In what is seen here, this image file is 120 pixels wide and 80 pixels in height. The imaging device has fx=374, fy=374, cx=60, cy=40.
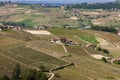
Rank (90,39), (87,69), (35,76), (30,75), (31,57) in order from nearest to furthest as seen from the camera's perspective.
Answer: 1. (30,75)
2. (35,76)
3. (87,69)
4. (31,57)
5. (90,39)

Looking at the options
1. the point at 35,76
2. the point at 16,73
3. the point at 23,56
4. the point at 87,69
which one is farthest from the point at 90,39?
the point at 35,76

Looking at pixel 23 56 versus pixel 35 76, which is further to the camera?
pixel 23 56

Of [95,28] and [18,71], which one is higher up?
[18,71]

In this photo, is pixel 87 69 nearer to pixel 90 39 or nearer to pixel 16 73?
pixel 16 73

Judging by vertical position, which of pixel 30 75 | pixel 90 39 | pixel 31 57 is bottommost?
pixel 90 39

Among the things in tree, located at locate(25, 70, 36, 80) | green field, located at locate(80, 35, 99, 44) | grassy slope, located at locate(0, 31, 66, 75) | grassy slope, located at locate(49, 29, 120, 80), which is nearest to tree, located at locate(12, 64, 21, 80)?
tree, located at locate(25, 70, 36, 80)

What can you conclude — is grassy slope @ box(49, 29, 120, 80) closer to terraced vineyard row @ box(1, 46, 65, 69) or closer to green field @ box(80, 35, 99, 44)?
terraced vineyard row @ box(1, 46, 65, 69)

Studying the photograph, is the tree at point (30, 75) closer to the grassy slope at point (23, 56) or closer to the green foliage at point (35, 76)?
the green foliage at point (35, 76)

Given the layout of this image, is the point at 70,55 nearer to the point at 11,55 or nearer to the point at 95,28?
the point at 11,55

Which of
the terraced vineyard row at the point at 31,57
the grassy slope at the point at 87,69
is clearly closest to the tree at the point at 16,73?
the grassy slope at the point at 87,69

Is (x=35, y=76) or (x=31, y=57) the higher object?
(x=35, y=76)

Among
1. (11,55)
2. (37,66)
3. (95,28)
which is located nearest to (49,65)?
(37,66)
